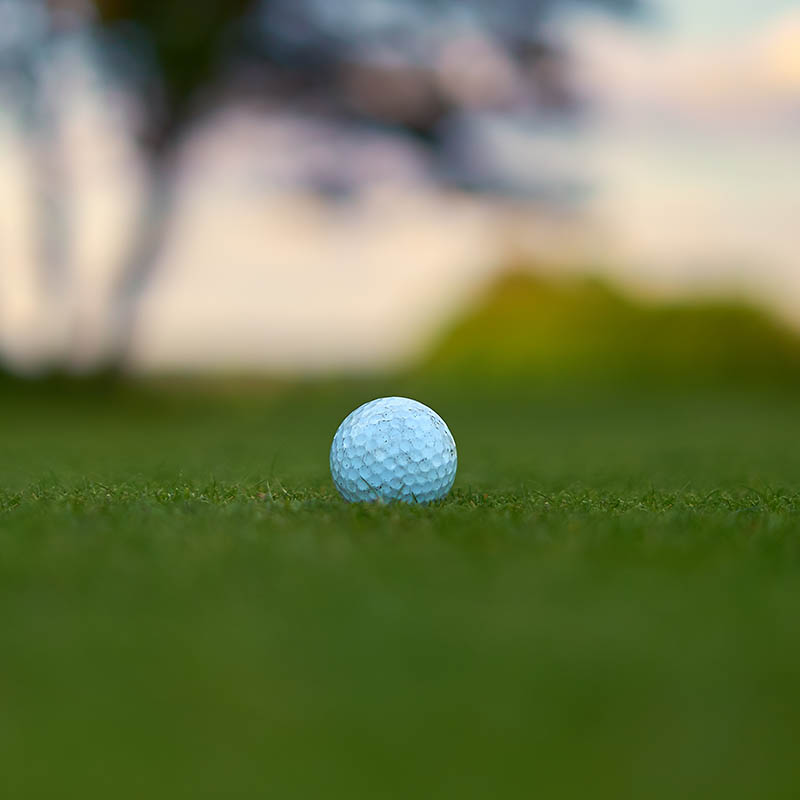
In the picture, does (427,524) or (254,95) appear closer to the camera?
(427,524)

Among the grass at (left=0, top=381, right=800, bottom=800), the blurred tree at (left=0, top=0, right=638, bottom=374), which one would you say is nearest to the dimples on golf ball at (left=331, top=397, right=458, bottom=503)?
the grass at (left=0, top=381, right=800, bottom=800)

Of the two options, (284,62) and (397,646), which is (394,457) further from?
(284,62)

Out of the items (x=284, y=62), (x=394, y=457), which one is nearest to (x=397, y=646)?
(x=394, y=457)

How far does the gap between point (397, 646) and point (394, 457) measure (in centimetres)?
169

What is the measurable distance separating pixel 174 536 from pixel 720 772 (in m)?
1.62

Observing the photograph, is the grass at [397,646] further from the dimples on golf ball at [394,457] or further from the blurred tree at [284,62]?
the blurred tree at [284,62]

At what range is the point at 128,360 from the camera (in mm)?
13242

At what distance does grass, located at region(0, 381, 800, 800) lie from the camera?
1303mm

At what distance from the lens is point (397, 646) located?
1.66 metres

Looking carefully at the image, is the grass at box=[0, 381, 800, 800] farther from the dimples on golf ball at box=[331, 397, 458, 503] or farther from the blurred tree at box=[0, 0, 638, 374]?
the blurred tree at box=[0, 0, 638, 374]

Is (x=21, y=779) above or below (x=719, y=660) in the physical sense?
below

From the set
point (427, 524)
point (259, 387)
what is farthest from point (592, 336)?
point (427, 524)

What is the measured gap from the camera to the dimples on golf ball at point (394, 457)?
3.34 m

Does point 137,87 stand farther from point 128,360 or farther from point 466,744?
point 466,744
